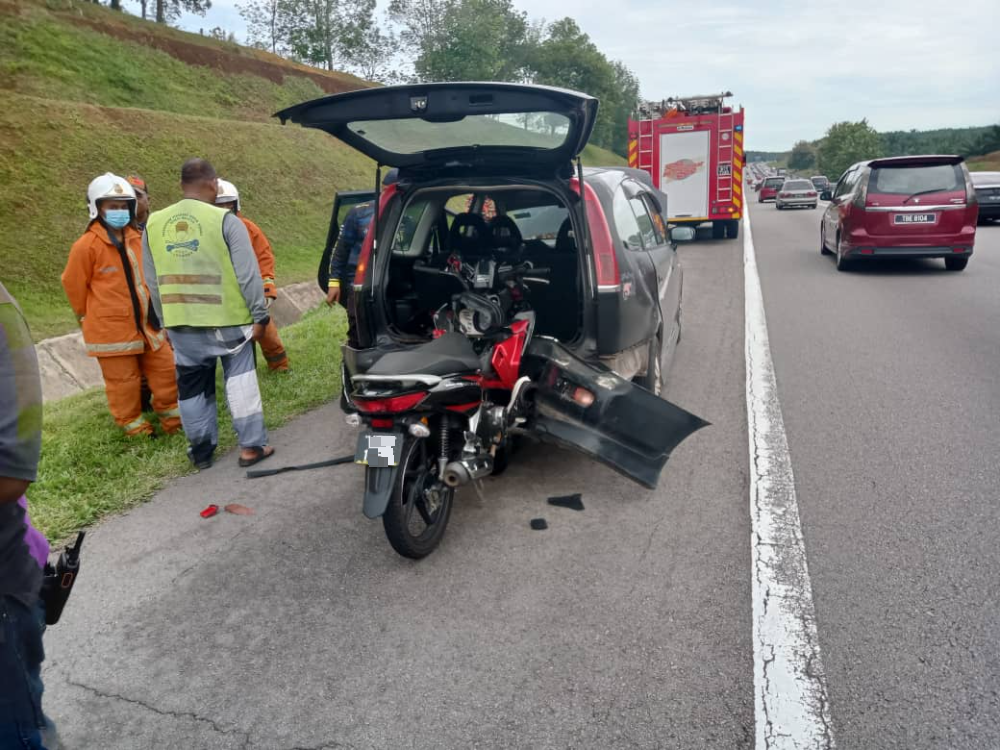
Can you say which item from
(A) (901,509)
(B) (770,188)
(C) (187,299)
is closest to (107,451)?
(C) (187,299)

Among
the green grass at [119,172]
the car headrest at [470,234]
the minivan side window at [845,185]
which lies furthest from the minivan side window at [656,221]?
the green grass at [119,172]

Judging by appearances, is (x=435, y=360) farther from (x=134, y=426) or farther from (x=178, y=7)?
Answer: (x=178, y=7)

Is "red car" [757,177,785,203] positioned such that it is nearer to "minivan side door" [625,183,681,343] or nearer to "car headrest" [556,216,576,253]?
"minivan side door" [625,183,681,343]

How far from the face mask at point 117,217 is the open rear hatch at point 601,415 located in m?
3.30

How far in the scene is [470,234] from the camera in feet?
17.4

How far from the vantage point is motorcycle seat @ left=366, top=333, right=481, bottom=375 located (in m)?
3.59

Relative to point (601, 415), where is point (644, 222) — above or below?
above

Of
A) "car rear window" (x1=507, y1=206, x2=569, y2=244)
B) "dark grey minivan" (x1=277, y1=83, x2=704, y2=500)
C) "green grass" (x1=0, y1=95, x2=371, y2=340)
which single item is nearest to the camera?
"dark grey minivan" (x1=277, y1=83, x2=704, y2=500)

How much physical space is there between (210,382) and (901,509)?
14.1 feet

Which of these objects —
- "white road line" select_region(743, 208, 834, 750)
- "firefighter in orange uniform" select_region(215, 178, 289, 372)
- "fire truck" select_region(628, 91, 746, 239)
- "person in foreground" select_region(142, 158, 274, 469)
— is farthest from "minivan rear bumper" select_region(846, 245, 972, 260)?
"person in foreground" select_region(142, 158, 274, 469)

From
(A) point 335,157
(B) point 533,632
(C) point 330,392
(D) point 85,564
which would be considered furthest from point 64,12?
(B) point 533,632

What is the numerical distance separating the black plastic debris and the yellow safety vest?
244 cm

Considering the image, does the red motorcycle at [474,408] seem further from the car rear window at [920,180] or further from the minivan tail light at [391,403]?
the car rear window at [920,180]

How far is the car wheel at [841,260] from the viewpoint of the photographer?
38.8ft
